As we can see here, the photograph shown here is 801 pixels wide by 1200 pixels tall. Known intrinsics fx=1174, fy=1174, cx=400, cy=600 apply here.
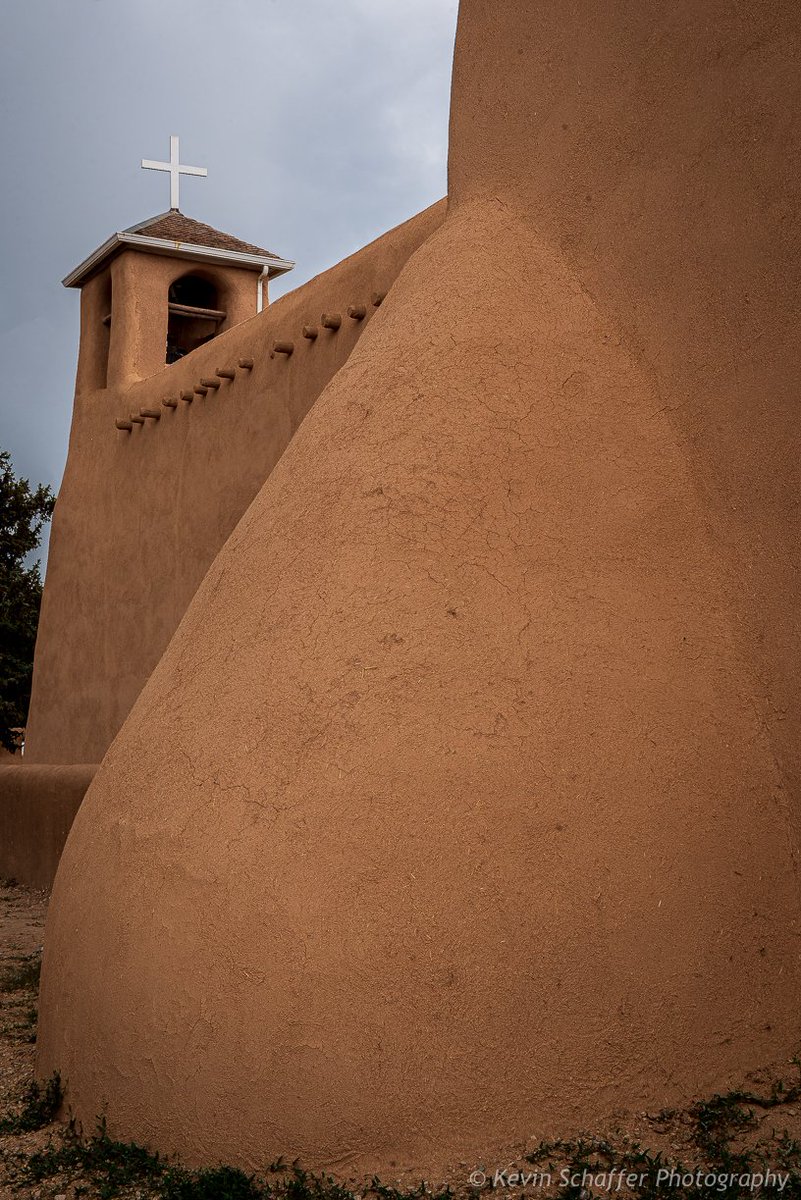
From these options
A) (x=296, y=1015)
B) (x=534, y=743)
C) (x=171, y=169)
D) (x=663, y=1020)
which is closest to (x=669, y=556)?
(x=534, y=743)

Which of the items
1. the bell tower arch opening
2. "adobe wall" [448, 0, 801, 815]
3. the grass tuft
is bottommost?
the grass tuft

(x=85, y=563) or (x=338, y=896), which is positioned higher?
(x=85, y=563)

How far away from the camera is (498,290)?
4402 millimetres

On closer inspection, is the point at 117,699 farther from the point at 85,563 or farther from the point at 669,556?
the point at 669,556

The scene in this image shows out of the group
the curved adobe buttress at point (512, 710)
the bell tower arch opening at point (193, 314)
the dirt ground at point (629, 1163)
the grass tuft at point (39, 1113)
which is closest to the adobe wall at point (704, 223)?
the curved adobe buttress at point (512, 710)

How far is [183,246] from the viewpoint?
11.7 meters

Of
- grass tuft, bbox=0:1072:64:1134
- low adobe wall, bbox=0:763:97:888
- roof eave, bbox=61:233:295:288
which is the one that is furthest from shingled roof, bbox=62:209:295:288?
grass tuft, bbox=0:1072:64:1134

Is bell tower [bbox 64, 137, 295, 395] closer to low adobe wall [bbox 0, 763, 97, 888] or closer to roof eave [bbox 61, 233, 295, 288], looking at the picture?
roof eave [bbox 61, 233, 295, 288]

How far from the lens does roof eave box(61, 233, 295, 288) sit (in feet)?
37.9

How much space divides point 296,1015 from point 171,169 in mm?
11573

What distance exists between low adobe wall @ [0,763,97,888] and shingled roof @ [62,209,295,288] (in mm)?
5277

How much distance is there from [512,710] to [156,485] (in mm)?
6800

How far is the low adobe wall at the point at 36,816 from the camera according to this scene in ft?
28.5

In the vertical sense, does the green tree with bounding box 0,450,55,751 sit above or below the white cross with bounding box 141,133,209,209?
below
